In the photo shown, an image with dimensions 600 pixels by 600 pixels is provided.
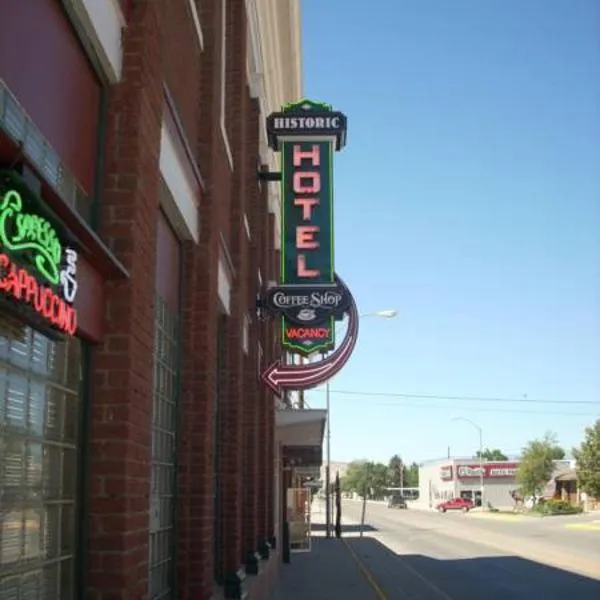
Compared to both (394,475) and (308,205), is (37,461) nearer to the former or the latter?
(308,205)

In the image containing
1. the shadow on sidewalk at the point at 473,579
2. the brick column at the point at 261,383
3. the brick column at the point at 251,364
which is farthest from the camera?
the shadow on sidewalk at the point at 473,579

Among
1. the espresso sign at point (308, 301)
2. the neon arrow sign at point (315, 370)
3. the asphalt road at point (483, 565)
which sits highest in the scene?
the espresso sign at point (308, 301)

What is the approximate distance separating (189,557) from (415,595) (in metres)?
9.66

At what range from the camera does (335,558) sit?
25.8m

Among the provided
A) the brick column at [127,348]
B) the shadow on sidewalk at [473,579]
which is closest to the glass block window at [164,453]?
the brick column at [127,348]

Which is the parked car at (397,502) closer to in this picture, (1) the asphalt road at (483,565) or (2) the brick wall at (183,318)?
(1) the asphalt road at (483,565)

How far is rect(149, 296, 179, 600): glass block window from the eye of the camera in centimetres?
709

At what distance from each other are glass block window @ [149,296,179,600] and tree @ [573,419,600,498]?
52.7 metres

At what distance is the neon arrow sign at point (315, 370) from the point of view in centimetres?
1555

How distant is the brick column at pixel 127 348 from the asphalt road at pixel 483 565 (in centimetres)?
1179

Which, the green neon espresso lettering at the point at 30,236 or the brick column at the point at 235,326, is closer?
the green neon espresso lettering at the point at 30,236

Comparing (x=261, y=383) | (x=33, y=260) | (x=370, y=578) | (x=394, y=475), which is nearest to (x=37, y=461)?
(x=33, y=260)

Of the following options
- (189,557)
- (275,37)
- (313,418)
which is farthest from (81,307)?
(313,418)

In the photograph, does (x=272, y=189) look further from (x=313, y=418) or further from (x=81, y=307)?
(x=81, y=307)
